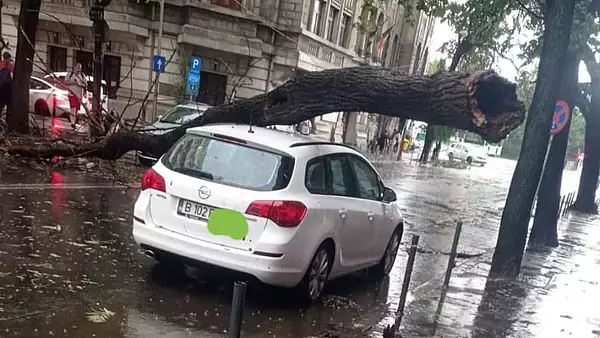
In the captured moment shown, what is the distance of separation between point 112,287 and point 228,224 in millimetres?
1330

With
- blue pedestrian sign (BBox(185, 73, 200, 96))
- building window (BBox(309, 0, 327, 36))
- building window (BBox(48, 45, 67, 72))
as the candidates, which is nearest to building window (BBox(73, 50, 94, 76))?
building window (BBox(48, 45, 67, 72))

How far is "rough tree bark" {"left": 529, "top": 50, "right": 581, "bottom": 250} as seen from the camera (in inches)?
492

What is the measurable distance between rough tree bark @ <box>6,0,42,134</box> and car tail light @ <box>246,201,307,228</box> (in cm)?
1182

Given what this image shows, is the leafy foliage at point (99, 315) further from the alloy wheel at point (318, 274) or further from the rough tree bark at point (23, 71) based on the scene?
the rough tree bark at point (23, 71)

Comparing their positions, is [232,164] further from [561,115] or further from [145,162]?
[145,162]

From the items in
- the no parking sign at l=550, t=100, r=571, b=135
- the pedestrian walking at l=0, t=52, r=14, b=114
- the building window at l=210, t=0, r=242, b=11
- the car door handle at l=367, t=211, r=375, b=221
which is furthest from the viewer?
the building window at l=210, t=0, r=242, b=11

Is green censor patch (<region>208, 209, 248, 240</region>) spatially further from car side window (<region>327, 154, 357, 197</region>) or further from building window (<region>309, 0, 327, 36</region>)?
building window (<region>309, 0, 327, 36</region>)

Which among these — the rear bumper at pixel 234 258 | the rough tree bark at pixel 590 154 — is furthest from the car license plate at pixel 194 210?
the rough tree bark at pixel 590 154

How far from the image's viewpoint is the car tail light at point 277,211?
605 centimetres

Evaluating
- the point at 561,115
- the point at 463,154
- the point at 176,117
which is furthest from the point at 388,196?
the point at 463,154

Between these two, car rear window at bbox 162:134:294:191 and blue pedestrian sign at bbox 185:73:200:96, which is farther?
blue pedestrian sign at bbox 185:73:200:96

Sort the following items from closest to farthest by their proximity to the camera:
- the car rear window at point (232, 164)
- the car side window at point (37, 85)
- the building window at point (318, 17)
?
the car rear window at point (232, 164), the car side window at point (37, 85), the building window at point (318, 17)

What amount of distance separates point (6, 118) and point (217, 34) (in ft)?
42.8

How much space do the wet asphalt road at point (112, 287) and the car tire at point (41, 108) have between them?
8459mm
